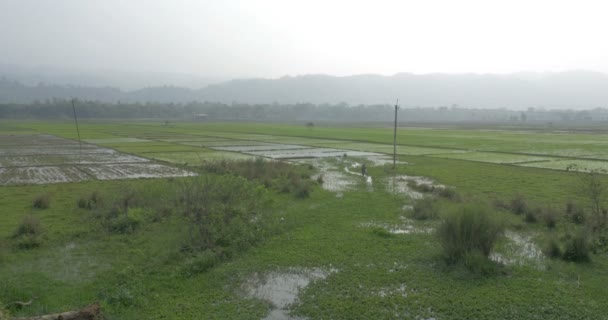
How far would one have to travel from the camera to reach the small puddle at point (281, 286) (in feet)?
27.9

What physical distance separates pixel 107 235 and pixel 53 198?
6994 mm

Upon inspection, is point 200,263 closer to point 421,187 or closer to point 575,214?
point 575,214

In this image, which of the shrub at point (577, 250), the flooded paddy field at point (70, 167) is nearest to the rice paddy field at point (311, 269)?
the shrub at point (577, 250)

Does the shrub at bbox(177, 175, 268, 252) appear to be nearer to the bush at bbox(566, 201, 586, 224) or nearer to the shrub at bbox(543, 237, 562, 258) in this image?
the shrub at bbox(543, 237, 562, 258)

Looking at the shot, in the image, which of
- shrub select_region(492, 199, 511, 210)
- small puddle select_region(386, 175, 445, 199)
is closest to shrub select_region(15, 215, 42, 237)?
small puddle select_region(386, 175, 445, 199)

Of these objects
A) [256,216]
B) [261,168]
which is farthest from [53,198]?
[261,168]

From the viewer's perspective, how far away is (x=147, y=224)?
1373 centimetres

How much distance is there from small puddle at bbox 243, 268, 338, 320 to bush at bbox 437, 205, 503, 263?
2.95m

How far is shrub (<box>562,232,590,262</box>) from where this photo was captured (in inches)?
423

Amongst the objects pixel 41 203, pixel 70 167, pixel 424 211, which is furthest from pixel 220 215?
pixel 70 167

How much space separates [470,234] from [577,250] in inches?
109

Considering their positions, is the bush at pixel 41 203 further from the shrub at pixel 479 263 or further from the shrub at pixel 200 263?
the shrub at pixel 479 263

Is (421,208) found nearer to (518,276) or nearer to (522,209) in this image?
(522,209)

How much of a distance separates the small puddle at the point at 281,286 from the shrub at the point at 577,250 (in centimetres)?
588
